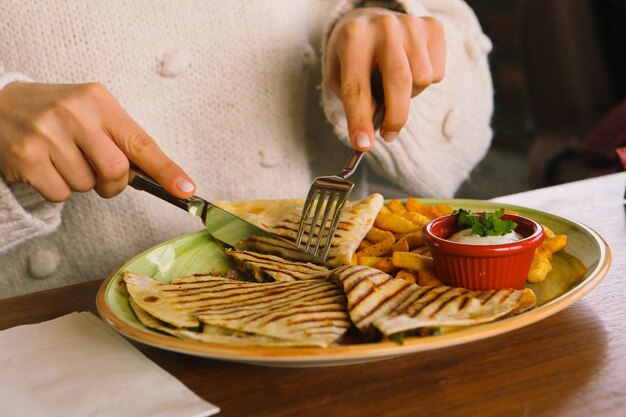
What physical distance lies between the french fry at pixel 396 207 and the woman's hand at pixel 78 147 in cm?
44

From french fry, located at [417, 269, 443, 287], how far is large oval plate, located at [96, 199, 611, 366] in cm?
22

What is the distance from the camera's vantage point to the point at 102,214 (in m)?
1.81

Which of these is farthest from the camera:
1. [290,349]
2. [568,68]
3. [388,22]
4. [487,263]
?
[568,68]

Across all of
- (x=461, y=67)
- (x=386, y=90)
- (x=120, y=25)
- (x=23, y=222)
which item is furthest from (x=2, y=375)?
(x=461, y=67)

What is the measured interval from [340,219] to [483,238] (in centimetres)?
32

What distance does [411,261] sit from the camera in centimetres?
118

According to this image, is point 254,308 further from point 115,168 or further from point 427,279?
point 115,168

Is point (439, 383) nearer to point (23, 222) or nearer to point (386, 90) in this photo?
point (386, 90)

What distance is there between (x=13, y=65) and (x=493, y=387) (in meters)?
1.38

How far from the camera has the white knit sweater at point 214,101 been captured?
1740mm

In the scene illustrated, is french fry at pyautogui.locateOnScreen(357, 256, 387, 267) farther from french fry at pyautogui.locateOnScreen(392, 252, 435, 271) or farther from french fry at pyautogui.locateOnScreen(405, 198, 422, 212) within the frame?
french fry at pyautogui.locateOnScreen(405, 198, 422, 212)

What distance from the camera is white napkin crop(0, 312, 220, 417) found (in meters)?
0.85

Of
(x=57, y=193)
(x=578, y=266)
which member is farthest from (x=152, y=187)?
(x=578, y=266)

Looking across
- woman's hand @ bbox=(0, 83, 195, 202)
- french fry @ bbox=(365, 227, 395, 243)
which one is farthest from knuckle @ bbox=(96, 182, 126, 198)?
french fry @ bbox=(365, 227, 395, 243)
